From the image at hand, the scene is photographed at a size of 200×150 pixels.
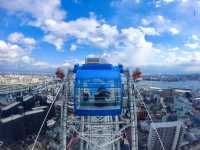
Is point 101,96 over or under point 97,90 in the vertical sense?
under

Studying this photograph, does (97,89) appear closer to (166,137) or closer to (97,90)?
(97,90)

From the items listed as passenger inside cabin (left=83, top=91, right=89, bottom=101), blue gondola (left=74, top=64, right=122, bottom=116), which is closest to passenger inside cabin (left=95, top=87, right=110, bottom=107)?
blue gondola (left=74, top=64, right=122, bottom=116)

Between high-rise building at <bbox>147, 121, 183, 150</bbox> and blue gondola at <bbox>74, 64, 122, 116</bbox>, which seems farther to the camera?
high-rise building at <bbox>147, 121, 183, 150</bbox>

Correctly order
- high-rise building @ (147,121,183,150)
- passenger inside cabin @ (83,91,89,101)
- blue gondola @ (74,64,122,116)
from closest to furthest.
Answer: blue gondola @ (74,64,122,116), passenger inside cabin @ (83,91,89,101), high-rise building @ (147,121,183,150)

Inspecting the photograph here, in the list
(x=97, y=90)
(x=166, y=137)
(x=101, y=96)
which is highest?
(x=97, y=90)

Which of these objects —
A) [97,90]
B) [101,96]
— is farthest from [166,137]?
[97,90]

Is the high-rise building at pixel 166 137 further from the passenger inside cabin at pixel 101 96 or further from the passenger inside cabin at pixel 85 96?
the passenger inside cabin at pixel 85 96

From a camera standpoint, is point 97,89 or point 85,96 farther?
point 85,96

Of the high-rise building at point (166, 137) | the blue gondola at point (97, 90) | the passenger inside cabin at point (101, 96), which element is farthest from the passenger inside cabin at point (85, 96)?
the high-rise building at point (166, 137)

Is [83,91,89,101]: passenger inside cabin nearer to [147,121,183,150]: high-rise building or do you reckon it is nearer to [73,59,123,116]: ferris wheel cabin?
[73,59,123,116]: ferris wheel cabin
